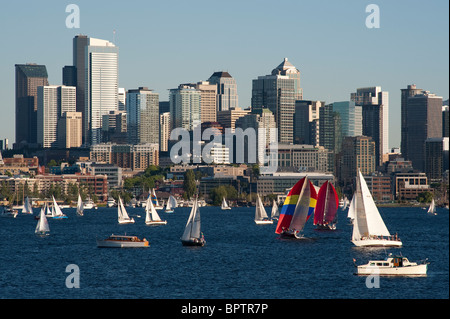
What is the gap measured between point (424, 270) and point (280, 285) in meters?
10.8

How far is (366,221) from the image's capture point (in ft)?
309

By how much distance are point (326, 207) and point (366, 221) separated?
107 feet

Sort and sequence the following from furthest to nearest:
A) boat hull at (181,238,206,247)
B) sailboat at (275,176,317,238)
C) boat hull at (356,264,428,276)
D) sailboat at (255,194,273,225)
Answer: sailboat at (255,194,273,225) → sailboat at (275,176,317,238) → boat hull at (181,238,206,247) → boat hull at (356,264,428,276)

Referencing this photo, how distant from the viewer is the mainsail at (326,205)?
12488 cm

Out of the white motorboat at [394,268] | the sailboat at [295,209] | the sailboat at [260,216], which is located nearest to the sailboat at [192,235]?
the sailboat at [295,209]

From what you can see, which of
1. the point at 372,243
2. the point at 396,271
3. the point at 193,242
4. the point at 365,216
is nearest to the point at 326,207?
the point at 372,243

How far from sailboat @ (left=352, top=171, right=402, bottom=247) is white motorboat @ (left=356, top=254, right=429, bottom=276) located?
19072mm

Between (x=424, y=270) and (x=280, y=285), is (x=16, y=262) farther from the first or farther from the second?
(x=424, y=270)

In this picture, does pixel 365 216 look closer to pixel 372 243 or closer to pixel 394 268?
pixel 372 243

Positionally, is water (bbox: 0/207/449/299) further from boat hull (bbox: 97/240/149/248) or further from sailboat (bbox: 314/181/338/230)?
sailboat (bbox: 314/181/338/230)

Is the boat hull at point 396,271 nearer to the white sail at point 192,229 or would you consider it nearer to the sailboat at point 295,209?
the white sail at point 192,229

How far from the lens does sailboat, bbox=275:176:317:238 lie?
106m

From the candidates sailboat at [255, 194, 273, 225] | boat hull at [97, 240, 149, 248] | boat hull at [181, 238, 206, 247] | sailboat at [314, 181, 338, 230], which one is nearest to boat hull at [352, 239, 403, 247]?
boat hull at [181, 238, 206, 247]
